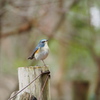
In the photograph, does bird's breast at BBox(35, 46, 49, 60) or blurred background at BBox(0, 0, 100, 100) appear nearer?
bird's breast at BBox(35, 46, 49, 60)

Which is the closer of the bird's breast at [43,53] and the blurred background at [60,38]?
the bird's breast at [43,53]

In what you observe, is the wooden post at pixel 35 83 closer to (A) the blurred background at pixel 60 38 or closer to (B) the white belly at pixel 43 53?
(B) the white belly at pixel 43 53

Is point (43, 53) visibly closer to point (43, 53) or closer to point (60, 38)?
point (43, 53)

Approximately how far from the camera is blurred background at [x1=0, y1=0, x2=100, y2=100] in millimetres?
8336

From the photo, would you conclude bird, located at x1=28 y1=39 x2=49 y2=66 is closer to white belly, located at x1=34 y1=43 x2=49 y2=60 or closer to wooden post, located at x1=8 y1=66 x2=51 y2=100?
white belly, located at x1=34 y1=43 x2=49 y2=60

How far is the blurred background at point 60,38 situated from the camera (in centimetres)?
834

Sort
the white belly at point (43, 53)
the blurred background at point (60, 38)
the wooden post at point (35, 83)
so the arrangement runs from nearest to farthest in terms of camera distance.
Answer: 1. the wooden post at point (35, 83)
2. the white belly at point (43, 53)
3. the blurred background at point (60, 38)

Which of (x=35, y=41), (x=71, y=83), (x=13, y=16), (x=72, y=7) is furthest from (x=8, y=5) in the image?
(x=71, y=83)

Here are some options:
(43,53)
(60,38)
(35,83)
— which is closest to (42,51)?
(43,53)

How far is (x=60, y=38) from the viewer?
11.0 metres

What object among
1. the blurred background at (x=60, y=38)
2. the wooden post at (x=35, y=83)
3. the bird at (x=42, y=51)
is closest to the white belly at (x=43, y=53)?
the bird at (x=42, y=51)

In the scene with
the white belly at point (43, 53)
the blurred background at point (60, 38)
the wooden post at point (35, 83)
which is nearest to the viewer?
the wooden post at point (35, 83)

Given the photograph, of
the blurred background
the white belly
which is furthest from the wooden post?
the blurred background

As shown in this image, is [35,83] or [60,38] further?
[60,38]
